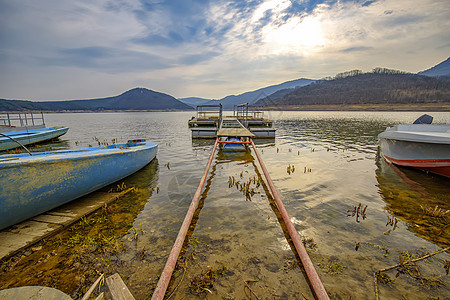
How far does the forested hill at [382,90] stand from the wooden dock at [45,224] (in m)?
150

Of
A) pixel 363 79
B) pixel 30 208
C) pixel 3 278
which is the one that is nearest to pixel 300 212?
pixel 3 278

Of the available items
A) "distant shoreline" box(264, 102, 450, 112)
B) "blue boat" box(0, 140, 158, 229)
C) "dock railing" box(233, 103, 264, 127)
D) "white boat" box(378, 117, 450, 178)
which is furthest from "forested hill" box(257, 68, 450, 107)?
"blue boat" box(0, 140, 158, 229)

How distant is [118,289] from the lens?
3.08m

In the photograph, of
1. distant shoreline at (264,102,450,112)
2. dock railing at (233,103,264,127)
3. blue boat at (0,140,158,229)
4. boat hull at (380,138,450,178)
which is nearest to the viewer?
blue boat at (0,140,158,229)

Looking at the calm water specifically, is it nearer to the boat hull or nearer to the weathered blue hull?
the boat hull

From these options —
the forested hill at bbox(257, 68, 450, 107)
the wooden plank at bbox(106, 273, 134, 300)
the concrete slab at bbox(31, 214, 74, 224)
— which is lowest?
the wooden plank at bbox(106, 273, 134, 300)

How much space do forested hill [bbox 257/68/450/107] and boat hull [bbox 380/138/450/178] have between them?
139 m

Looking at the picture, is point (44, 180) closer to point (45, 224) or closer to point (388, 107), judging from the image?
point (45, 224)

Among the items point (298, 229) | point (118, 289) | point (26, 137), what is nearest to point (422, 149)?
point (298, 229)

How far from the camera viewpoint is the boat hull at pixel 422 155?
7.70 m

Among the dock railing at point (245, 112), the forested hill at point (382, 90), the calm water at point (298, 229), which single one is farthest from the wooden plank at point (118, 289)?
the forested hill at point (382, 90)

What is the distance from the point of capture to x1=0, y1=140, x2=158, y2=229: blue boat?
14.5 feet

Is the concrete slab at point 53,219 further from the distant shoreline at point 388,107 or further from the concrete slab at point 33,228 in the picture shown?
the distant shoreline at point 388,107

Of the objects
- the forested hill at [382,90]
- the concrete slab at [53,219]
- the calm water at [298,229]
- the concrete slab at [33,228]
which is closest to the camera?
the calm water at [298,229]
